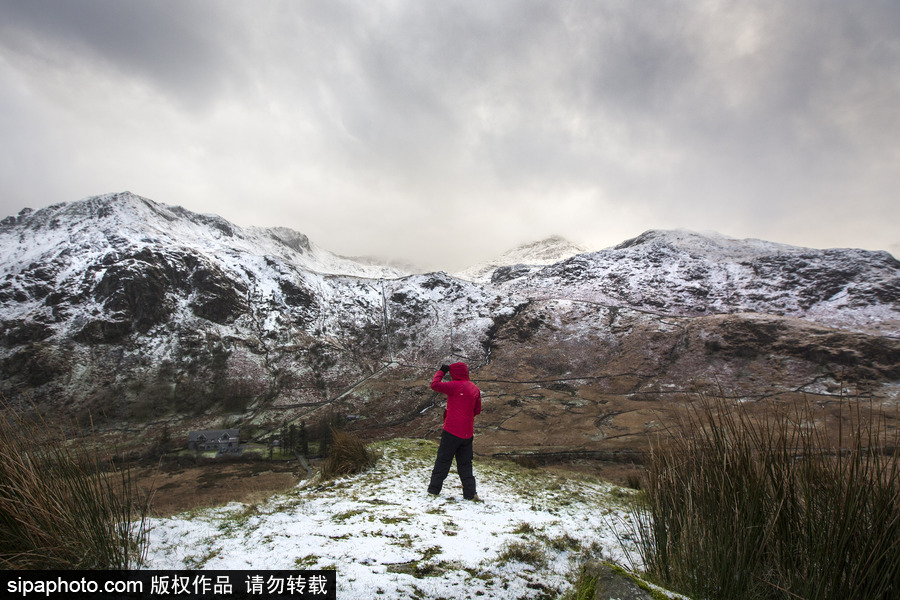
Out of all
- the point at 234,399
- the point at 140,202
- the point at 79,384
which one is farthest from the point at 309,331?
the point at 140,202

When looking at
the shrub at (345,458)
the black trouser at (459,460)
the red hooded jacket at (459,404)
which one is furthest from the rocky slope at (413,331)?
the red hooded jacket at (459,404)

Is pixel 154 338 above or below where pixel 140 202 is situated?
below

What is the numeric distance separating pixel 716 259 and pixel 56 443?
408 feet

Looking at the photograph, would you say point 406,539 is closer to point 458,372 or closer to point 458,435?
point 458,435

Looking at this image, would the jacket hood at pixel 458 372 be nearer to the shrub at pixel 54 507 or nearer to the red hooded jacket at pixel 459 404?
the red hooded jacket at pixel 459 404

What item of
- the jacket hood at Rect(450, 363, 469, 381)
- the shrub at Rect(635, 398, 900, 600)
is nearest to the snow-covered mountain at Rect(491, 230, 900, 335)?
the jacket hood at Rect(450, 363, 469, 381)

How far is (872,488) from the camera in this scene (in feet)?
9.49

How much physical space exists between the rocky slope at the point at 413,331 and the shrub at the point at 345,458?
1131 inches

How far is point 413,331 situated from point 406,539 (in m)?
82.2

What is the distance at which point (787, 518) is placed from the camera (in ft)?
10.5

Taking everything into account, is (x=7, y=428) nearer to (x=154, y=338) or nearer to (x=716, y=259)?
(x=154, y=338)

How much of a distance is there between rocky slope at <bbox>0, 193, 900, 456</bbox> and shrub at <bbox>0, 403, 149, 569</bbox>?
115ft

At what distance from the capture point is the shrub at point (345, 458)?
895 centimetres

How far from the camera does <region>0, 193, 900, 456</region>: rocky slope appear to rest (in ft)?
173
